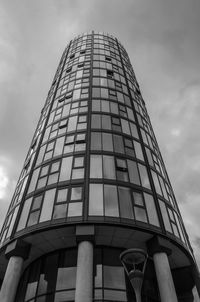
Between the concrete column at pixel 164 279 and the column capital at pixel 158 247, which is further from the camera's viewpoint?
the column capital at pixel 158 247

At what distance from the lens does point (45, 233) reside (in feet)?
58.7

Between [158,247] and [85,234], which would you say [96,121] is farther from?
[158,247]

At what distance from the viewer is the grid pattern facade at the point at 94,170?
62.3 ft

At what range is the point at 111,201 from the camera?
19312 mm

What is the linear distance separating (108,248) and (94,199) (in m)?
3.67

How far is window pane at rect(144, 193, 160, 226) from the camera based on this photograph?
1939 centimetres

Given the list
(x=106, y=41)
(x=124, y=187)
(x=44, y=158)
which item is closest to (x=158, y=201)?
(x=124, y=187)

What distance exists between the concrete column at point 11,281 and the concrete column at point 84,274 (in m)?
4.12

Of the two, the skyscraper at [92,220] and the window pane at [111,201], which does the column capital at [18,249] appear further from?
the window pane at [111,201]

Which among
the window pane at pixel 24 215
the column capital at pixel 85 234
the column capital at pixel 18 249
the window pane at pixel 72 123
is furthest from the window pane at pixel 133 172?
the column capital at pixel 18 249

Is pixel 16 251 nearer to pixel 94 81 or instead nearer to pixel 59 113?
pixel 59 113

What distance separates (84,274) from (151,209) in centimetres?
756

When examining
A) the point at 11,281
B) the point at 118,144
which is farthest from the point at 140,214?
the point at 11,281

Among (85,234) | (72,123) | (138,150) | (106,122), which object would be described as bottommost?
(85,234)
